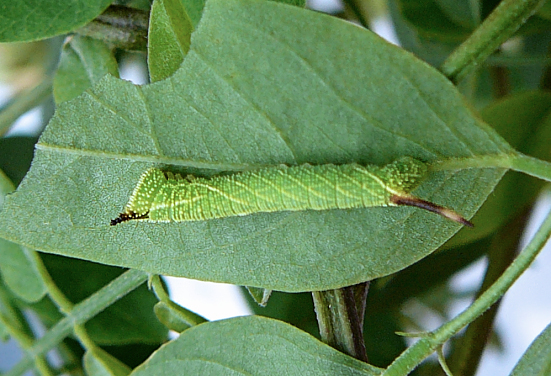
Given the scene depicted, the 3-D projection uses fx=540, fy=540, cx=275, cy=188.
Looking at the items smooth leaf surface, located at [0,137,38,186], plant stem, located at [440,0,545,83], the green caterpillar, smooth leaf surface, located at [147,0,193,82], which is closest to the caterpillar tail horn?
the green caterpillar

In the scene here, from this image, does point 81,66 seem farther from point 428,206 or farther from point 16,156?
point 428,206

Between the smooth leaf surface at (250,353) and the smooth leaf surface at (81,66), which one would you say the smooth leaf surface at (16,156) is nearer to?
the smooth leaf surface at (81,66)

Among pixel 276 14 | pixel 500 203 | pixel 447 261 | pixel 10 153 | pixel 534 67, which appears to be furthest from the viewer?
pixel 534 67

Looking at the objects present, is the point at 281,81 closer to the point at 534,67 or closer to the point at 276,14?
the point at 276,14

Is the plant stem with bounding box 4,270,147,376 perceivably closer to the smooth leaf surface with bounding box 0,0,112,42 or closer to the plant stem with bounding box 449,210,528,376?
the smooth leaf surface with bounding box 0,0,112,42

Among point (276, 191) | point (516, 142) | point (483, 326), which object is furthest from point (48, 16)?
point (483, 326)

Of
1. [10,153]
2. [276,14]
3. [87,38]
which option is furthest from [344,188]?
[10,153]
